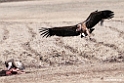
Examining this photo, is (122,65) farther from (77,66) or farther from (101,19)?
(101,19)

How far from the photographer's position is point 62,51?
13391 millimetres

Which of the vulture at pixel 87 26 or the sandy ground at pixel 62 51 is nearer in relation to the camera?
the vulture at pixel 87 26

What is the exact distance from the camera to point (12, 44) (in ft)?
48.4

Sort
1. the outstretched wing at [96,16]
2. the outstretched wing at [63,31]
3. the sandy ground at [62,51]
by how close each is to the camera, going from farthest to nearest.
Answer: the sandy ground at [62,51] → the outstretched wing at [63,31] → the outstretched wing at [96,16]

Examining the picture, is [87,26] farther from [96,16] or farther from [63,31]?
[63,31]

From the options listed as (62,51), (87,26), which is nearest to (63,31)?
(87,26)

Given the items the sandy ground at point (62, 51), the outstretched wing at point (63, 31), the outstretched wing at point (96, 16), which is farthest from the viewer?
the sandy ground at point (62, 51)

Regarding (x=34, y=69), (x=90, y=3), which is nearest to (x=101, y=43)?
(x=34, y=69)

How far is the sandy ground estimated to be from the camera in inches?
408

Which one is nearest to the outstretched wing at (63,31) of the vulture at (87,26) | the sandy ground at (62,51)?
the vulture at (87,26)

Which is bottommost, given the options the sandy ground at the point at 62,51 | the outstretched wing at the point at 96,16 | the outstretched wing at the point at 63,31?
the sandy ground at the point at 62,51

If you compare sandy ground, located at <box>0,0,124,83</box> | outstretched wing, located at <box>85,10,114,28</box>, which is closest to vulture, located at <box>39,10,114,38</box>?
outstretched wing, located at <box>85,10,114,28</box>

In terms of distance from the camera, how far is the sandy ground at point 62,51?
34.0 feet

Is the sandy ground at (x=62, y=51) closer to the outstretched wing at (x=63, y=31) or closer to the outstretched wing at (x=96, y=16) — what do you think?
the outstretched wing at (x=63, y=31)
